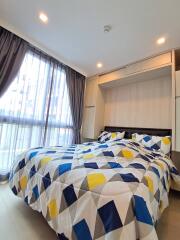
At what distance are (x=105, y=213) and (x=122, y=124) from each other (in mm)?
2797

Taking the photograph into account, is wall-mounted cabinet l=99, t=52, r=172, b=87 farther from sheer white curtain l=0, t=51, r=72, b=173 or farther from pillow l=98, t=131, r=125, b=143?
pillow l=98, t=131, r=125, b=143

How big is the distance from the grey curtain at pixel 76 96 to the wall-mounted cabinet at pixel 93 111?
0.58 ft

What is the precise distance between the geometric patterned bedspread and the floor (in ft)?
0.74

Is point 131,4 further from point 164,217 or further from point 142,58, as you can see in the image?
point 164,217

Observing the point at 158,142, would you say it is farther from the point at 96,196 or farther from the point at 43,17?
the point at 43,17

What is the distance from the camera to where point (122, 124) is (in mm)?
3490

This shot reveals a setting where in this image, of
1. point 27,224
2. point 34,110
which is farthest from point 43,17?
point 27,224

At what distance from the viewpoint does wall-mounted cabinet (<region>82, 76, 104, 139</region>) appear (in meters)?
3.68

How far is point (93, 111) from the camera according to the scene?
3742 millimetres

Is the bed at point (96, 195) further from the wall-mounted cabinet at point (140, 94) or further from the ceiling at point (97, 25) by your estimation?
the ceiling at point (97, 25)

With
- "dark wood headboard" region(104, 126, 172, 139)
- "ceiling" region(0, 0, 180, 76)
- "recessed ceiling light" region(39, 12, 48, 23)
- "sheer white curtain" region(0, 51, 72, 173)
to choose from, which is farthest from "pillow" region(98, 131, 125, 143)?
"recessed ceiling light" region(39, 12, 48, 23)

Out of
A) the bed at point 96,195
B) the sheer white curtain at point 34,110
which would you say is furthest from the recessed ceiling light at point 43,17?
the bed at point 96,195

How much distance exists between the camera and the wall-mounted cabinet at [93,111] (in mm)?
3680

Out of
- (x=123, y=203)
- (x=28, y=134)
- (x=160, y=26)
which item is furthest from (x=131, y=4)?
(x=28, y=134)
